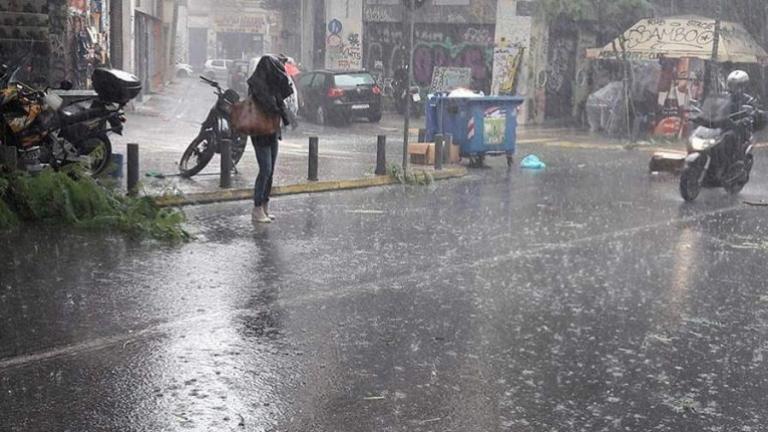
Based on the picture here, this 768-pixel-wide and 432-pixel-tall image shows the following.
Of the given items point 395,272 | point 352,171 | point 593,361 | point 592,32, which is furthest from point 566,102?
point 593,361

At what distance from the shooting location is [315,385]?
5.21 meters

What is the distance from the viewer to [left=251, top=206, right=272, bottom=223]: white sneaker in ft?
34.1

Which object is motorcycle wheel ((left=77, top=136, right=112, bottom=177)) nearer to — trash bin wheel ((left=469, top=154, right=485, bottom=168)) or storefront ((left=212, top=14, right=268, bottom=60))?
trash bin wheel ((left=469, top=154, right=485, bottom=168))

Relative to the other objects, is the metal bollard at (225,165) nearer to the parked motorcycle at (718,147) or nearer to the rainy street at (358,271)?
the rainy street at (358,271)

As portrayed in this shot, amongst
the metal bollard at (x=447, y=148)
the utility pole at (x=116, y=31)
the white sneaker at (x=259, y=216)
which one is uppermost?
the utility pole at (x=116, y=31)

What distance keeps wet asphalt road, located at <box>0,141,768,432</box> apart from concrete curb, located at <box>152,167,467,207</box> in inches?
17.5

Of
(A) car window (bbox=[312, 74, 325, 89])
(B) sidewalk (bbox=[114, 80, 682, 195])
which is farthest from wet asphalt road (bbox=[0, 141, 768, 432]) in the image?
(A) car window (bbox=[312, 74, 325, 89])

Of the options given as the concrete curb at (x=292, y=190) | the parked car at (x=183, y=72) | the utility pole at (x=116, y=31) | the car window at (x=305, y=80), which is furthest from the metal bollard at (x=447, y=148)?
the parked car at (x=183, y=72)

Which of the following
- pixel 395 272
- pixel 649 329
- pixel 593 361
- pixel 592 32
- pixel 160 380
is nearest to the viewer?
pixel 160 380

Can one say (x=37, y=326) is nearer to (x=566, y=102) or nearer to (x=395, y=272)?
A: (x=395, y=272)

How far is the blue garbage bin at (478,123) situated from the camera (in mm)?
17172

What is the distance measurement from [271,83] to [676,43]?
18.4 metres

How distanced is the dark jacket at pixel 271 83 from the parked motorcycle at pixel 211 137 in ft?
9.70

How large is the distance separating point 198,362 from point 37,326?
1.24 meters
